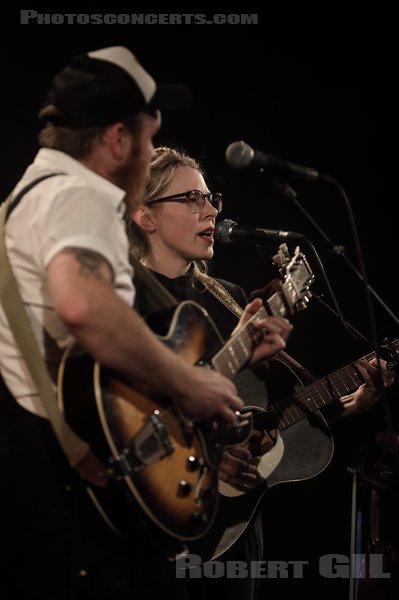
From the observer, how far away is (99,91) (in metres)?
2.14

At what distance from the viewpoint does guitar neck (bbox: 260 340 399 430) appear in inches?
139

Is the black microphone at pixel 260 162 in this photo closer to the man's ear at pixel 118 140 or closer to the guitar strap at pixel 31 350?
the man's ear at pixel 118 140

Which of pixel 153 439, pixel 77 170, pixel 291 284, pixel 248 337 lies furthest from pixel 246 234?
pixel 153 439

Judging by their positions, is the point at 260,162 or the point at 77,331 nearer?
the point at 77,331

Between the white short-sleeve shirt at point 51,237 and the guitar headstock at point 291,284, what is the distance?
84 cm

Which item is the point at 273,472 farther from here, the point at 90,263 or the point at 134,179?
the point at 90,263

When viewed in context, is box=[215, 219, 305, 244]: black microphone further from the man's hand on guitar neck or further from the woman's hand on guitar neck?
the man's hand on guitar neck

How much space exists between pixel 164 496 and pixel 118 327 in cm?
53

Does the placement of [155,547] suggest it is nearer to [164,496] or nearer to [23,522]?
[164,496]

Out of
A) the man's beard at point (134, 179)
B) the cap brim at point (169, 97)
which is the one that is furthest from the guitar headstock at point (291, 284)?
the cap brim at point (169, 97)

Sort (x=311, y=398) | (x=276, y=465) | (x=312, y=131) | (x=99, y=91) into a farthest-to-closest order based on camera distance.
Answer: (x=312, y=131), (x=311, y=398), (x=276, y=465), (x=99, y=91)

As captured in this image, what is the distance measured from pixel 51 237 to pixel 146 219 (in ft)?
6.08

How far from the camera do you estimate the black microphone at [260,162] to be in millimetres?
2480

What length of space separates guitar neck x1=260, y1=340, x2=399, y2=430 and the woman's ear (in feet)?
3.63
